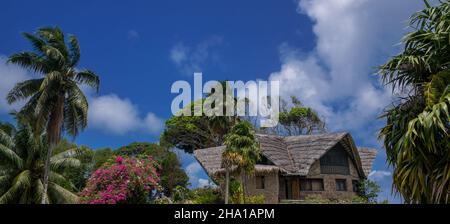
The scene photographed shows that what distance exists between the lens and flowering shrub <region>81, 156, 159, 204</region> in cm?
2155

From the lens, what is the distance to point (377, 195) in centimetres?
3909

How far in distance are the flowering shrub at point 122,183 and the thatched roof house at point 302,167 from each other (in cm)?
1377

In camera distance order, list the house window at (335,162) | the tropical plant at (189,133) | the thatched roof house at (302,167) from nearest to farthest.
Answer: the thatched roof house at (302,167), the house window at (335,162), the tropical plant at (189,133)

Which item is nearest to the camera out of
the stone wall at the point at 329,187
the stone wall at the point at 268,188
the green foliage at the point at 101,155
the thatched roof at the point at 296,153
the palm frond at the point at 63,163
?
the palm frond at the point at 63,163

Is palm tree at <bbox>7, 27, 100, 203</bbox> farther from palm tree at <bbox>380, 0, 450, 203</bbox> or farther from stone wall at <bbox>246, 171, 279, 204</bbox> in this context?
palm tree at <bbox>380, 0, 450, 203</bbox>

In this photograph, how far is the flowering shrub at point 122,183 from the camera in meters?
21.5

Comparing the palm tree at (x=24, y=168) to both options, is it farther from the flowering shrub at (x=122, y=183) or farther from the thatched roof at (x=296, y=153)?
the thatched roof at (x=296, y=153)

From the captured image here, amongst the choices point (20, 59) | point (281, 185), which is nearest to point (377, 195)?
point (281, 185)

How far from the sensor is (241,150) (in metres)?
30.7

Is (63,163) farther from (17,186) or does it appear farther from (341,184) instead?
(341,184)

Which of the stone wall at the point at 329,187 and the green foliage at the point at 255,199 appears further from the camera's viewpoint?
the stone wall at the point at 329,187

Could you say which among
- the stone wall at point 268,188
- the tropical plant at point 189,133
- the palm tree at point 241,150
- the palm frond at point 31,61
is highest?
the tropical plant at point 189,133

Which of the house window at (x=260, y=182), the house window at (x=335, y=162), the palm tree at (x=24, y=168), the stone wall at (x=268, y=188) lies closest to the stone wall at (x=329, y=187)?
the house window at (x=335, y=162)
